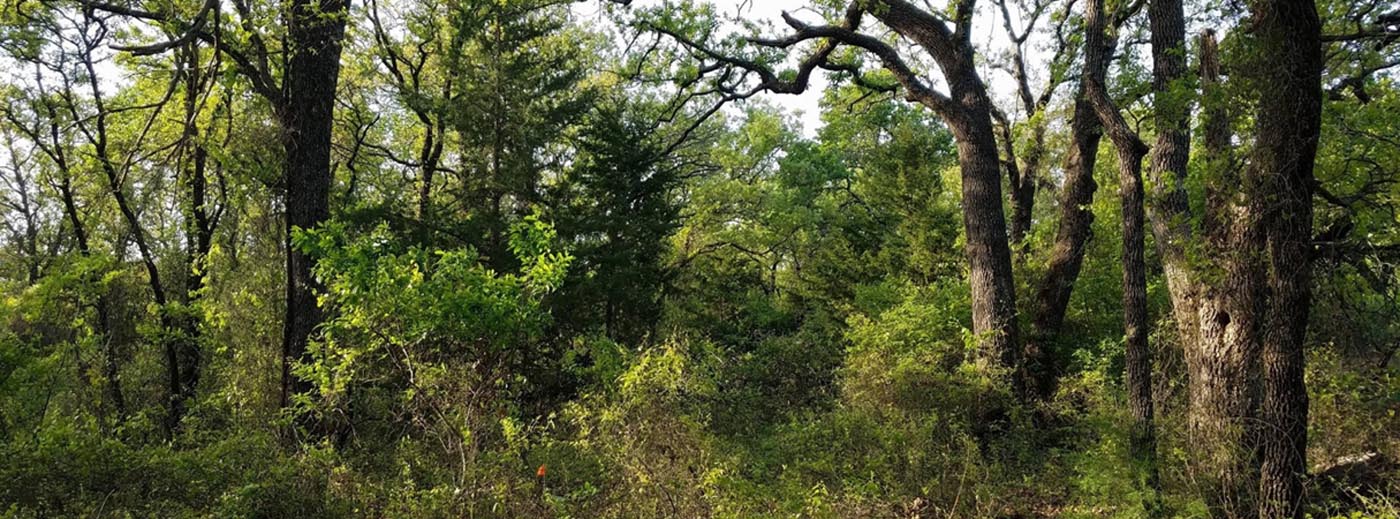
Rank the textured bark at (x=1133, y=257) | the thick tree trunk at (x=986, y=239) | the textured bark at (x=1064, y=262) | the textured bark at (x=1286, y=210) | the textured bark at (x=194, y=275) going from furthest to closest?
the textured bark at (x=194, y=275) → the textured bark at (x=1064, y=262) → the thick tree trunk at (x=986, y=239) → the textured bark at (x=1133, y=257) → the textured bark at (x=1286, y=210)

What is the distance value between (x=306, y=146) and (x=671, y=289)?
8.04 metres

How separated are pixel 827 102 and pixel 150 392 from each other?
40.5ft

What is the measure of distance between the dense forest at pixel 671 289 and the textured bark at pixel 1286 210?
2 cm

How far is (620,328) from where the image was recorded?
13602 mm

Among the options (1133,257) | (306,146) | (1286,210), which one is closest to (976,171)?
(1133,257)

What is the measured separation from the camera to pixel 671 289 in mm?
14867

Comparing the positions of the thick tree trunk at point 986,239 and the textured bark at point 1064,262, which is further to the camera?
the textured bark at point 1064,262

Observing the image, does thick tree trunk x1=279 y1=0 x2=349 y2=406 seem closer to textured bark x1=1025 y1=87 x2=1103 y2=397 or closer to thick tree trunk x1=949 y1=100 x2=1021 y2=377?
thick tree trunk x1=949 y1=100 x2=1021 y2=377

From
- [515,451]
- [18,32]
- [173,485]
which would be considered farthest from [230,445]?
[18,32]

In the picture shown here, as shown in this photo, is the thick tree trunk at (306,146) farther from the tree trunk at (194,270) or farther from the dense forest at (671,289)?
the tree trunk at (194,270)

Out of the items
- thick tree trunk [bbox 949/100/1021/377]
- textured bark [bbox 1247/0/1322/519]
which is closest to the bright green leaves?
textured bark [bbox 1247/0/1322/519]

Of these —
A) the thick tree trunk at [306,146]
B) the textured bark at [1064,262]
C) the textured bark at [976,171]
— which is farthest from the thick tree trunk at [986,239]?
the thick tree trunk at [306,146]

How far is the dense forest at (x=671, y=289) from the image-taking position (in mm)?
5082

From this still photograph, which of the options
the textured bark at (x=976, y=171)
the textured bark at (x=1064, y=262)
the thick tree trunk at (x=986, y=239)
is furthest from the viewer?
the textured bark at (x=1064, y=262)
